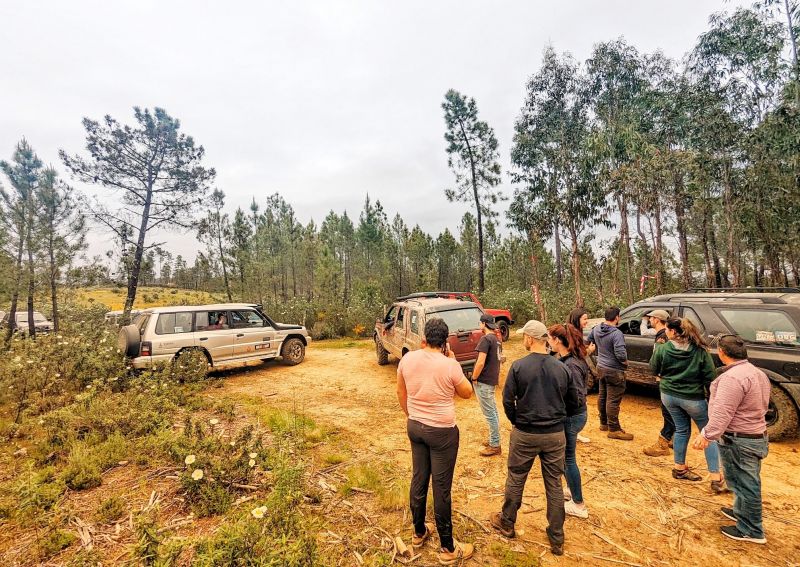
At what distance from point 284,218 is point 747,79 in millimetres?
34578

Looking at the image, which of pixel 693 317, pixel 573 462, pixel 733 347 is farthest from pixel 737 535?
pixel 693 317

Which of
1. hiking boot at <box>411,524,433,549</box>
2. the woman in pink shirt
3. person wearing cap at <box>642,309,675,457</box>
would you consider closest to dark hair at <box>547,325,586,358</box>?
the woman in pink shirt

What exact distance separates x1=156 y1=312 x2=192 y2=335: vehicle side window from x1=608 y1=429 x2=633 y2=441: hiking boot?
892 centimetres

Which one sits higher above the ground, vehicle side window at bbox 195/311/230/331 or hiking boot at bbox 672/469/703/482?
vehicle side window at bbox 195/311/230/331

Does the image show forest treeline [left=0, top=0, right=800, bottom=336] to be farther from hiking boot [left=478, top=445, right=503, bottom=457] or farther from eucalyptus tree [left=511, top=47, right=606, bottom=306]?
hiking boot [left=478, top=445, right=503, bottom=457]

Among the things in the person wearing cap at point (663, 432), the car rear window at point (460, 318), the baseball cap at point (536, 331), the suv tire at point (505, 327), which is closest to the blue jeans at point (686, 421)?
the person wearing cap at point (663, 432)

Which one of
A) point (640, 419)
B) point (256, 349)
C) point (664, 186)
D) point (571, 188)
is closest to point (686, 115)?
point (664, 186)

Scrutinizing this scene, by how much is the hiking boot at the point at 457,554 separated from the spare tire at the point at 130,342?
7844mm

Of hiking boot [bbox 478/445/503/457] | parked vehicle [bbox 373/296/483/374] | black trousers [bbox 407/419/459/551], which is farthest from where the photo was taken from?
parked vehicle [bbox 373/296/483/374]

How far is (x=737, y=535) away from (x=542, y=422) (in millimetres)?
1940

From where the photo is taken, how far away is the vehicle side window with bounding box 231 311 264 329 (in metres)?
9.34

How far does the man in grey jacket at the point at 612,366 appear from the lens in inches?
191

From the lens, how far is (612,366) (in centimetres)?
491

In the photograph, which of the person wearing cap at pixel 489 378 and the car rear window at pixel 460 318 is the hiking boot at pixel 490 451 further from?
the car rear window at pixel 460 318
